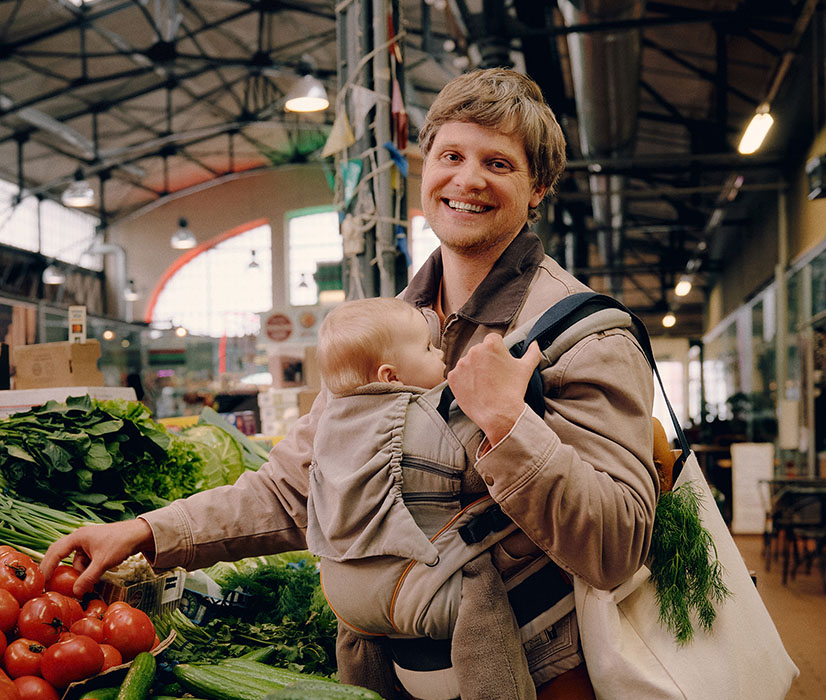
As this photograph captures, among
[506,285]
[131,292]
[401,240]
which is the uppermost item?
[131,292]

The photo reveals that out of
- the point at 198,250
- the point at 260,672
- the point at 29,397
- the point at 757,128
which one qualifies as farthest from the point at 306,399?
the point at 198,250

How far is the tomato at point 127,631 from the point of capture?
1475 mm

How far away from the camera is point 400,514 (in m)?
1.22

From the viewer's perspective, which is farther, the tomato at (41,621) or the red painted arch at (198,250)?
the red painted arch at (198,250)

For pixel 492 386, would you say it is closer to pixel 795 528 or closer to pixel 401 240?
pixel 401 240

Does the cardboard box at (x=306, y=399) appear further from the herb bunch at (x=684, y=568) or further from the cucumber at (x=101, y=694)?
the herb bunch at (x=684, y=568)

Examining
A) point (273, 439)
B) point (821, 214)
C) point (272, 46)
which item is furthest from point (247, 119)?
point (273, 439)

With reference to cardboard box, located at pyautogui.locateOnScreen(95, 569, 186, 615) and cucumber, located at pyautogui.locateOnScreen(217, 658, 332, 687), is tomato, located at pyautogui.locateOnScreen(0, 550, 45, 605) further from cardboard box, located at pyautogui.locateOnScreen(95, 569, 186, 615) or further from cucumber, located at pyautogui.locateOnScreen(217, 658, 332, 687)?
cucumber, located at pyautogui.locateOnScreen(217, 658, 332, 687)

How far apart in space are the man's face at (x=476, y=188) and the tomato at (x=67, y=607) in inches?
37.4

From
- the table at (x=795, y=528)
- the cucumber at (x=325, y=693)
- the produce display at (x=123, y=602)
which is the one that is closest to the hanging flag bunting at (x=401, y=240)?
the produce display at (x=123, y=602)

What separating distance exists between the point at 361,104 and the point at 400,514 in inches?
66.1

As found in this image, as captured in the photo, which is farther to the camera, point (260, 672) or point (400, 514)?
point (260, 672)

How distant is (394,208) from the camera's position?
2.62 m

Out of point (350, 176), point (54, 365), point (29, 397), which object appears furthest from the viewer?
point (54, 365)
